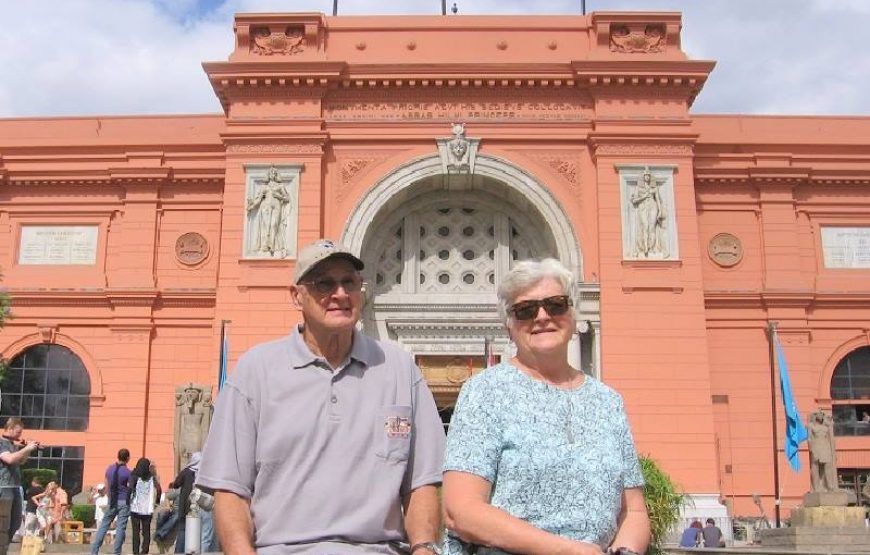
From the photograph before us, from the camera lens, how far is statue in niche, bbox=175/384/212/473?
1703 cm

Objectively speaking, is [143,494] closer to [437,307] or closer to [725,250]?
[437,307]

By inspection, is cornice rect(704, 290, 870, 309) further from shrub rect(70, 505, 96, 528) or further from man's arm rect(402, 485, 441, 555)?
man's arm rect(402, 485, 441, 555)

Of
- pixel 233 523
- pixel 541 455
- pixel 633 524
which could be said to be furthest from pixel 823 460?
pixel 233 523

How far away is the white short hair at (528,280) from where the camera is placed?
3.58 m

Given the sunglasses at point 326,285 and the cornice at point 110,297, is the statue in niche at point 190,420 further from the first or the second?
the sunglasses at point 326,285

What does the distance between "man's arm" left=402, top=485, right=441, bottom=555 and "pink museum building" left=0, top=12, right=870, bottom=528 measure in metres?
16.1

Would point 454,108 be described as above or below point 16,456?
above

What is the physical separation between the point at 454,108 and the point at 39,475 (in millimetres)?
12645

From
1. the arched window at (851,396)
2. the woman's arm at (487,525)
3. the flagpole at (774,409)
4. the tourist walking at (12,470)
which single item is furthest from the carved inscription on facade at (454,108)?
the woman's arm at (487,525)

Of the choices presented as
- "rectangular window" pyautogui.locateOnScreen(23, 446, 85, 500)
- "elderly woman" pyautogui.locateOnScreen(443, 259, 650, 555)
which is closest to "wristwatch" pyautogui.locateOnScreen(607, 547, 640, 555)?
"elderly woman" pyautogui.locateOnScreen(443, 259, 650, 555)

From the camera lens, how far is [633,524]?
342 centimetres

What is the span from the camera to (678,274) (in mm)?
20156

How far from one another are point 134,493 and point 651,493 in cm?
676

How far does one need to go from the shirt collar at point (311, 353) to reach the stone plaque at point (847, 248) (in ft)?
69.3
